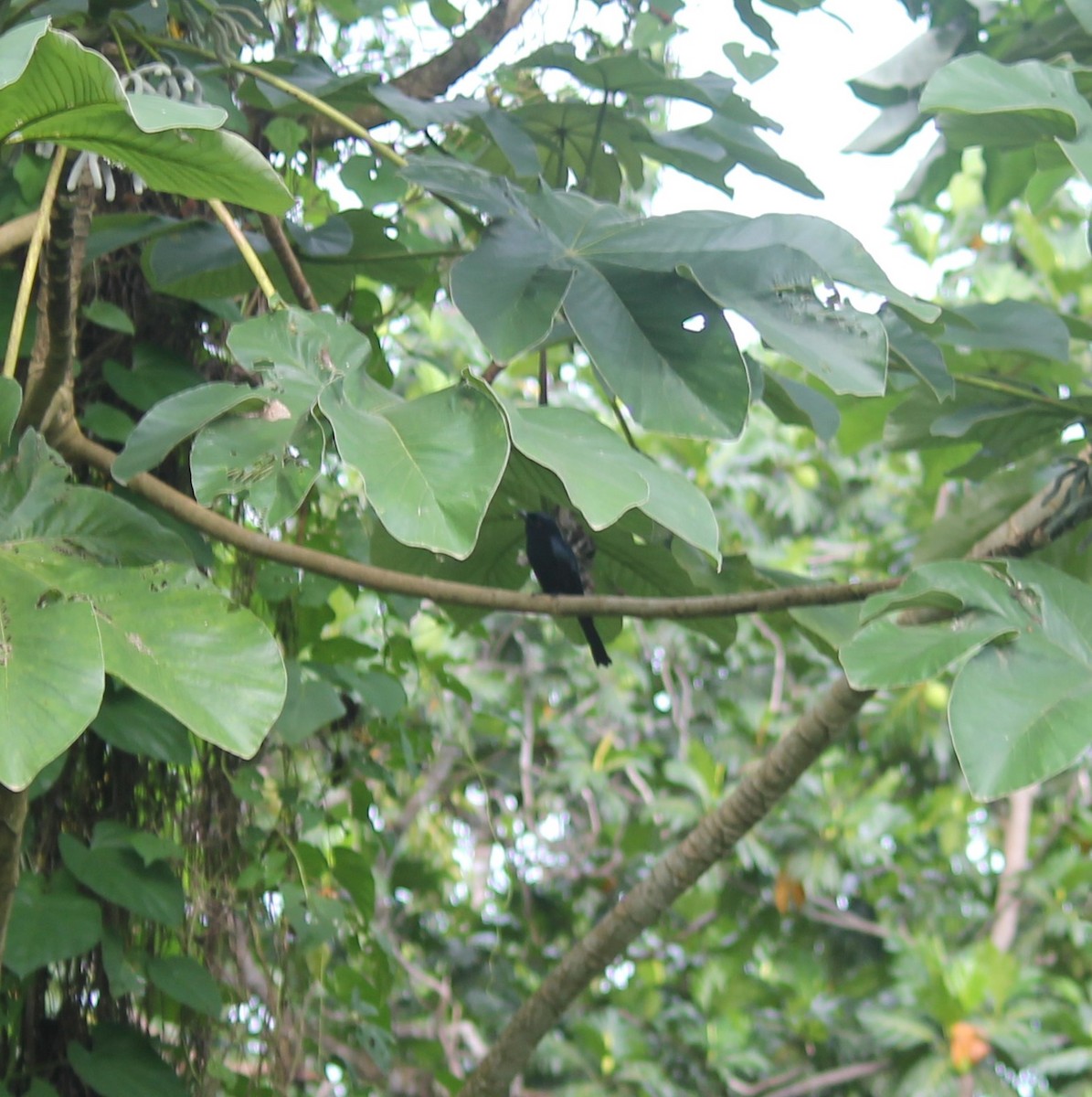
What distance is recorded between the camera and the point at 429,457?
628mm

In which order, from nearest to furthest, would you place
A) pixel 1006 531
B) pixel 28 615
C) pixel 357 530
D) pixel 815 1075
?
pixel 28 615, pixel 1006 531, pixel 357 530, pixel 815 1075

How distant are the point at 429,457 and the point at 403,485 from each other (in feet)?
0.11

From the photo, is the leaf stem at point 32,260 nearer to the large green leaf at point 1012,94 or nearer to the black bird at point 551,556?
the black bird at point 551,556

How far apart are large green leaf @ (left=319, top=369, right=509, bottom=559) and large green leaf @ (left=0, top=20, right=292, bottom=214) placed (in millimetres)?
122

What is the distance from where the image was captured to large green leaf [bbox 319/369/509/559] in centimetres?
58

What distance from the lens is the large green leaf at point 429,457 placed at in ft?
1.91

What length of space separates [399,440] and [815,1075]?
8.59 feet

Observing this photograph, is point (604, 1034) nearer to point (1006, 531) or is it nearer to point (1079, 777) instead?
point (1079, 777)

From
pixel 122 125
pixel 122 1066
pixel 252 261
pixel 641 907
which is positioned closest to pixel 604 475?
pixel 122 125

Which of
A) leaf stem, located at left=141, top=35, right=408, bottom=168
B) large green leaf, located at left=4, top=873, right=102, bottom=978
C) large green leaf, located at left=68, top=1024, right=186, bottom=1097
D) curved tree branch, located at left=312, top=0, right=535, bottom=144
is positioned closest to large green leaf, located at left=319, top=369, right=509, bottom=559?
leaf stem, located at left=141, top=35, right=408, bottom=168

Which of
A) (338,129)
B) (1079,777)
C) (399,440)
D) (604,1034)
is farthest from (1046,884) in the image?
(399,440)

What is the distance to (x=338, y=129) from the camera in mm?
1540

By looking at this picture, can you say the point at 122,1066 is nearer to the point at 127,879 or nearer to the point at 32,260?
the point at 127,879

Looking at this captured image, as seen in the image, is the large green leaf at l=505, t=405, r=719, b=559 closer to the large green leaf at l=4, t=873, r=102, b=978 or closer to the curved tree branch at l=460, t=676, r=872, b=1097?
the curved tree branch at l=460, t=676, r=872, b=1097
